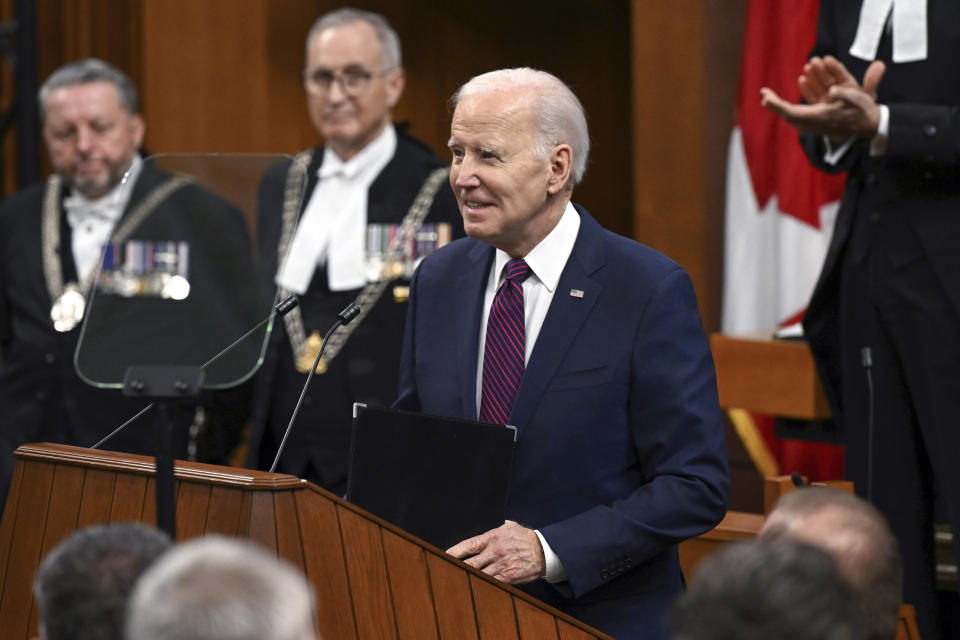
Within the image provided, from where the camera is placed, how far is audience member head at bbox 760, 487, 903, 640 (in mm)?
1679

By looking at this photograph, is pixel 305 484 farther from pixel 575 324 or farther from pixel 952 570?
pixel 952 570

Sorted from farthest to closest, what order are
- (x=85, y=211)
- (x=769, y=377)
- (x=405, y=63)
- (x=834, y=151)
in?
(x=405, y=63) < (x=85, y=211) < (x=769, y=377) < (x=834, y=151)

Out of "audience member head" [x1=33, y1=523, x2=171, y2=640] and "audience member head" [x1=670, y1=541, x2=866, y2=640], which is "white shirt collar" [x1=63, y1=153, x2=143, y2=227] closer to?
"audience member head" [x1=33, y1=523, x2=171, y2=640]

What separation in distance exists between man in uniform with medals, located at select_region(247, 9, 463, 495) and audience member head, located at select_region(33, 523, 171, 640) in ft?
8.69

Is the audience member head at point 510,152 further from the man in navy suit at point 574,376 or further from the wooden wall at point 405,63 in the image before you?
the wooden wall at point 405,63

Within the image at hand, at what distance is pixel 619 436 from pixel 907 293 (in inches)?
43.7

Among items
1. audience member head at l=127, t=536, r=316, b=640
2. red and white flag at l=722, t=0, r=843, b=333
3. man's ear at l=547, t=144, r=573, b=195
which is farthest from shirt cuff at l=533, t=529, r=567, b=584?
red and white flag at l=722, t=0, r=843, b=333

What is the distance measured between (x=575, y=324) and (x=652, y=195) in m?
2.27

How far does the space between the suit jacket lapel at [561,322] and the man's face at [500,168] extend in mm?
134

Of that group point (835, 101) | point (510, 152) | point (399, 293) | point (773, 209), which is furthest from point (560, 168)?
point (773, 209)

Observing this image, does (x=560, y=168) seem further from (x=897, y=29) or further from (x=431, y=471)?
(x=897, y=29)

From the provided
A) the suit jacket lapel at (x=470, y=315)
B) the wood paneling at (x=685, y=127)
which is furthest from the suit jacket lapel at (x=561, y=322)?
the wood paneling at (x=685, y=127)

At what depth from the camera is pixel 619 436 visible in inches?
105

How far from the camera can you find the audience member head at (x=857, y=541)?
66.1 inches
